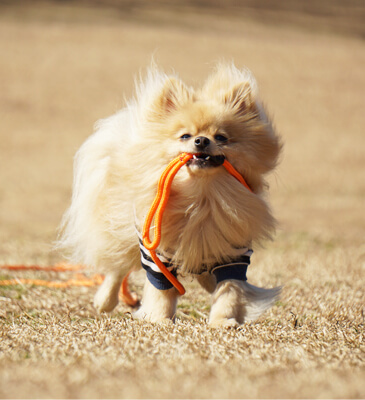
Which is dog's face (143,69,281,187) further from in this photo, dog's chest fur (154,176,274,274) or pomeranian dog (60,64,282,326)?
dog's chest fur (154,176,274,274)

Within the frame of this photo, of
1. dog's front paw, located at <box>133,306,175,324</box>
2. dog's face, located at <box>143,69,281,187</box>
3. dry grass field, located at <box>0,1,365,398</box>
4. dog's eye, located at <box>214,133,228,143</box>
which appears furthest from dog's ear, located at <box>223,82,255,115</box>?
dog's front paw, located at <box>133,306,175,324</box>

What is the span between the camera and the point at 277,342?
255 centimetres

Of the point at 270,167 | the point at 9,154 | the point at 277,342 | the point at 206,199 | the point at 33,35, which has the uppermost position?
the point at 270,167

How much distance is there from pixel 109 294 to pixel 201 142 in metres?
1.31

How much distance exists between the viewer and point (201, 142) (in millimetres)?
2871

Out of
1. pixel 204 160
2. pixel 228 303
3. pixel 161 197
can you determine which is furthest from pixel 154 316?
pixel 204 160

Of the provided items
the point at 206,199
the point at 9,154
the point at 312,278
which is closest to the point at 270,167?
the point at 206,199

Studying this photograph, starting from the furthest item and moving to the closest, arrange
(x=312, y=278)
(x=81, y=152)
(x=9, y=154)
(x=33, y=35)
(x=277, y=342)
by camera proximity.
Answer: (x=33, y=35) < (x=9, y=154) < (x=312, y=278) < (x=81, y=152) < (x=277, y=342)

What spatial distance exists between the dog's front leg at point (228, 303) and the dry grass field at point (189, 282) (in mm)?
92

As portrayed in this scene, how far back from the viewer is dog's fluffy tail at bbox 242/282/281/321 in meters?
3.06

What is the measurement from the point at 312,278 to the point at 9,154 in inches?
447

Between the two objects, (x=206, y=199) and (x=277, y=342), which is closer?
(x=277, y=342)

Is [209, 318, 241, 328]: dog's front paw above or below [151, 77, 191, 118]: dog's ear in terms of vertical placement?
below

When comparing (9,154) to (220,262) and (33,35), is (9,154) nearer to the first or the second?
(33,35)
